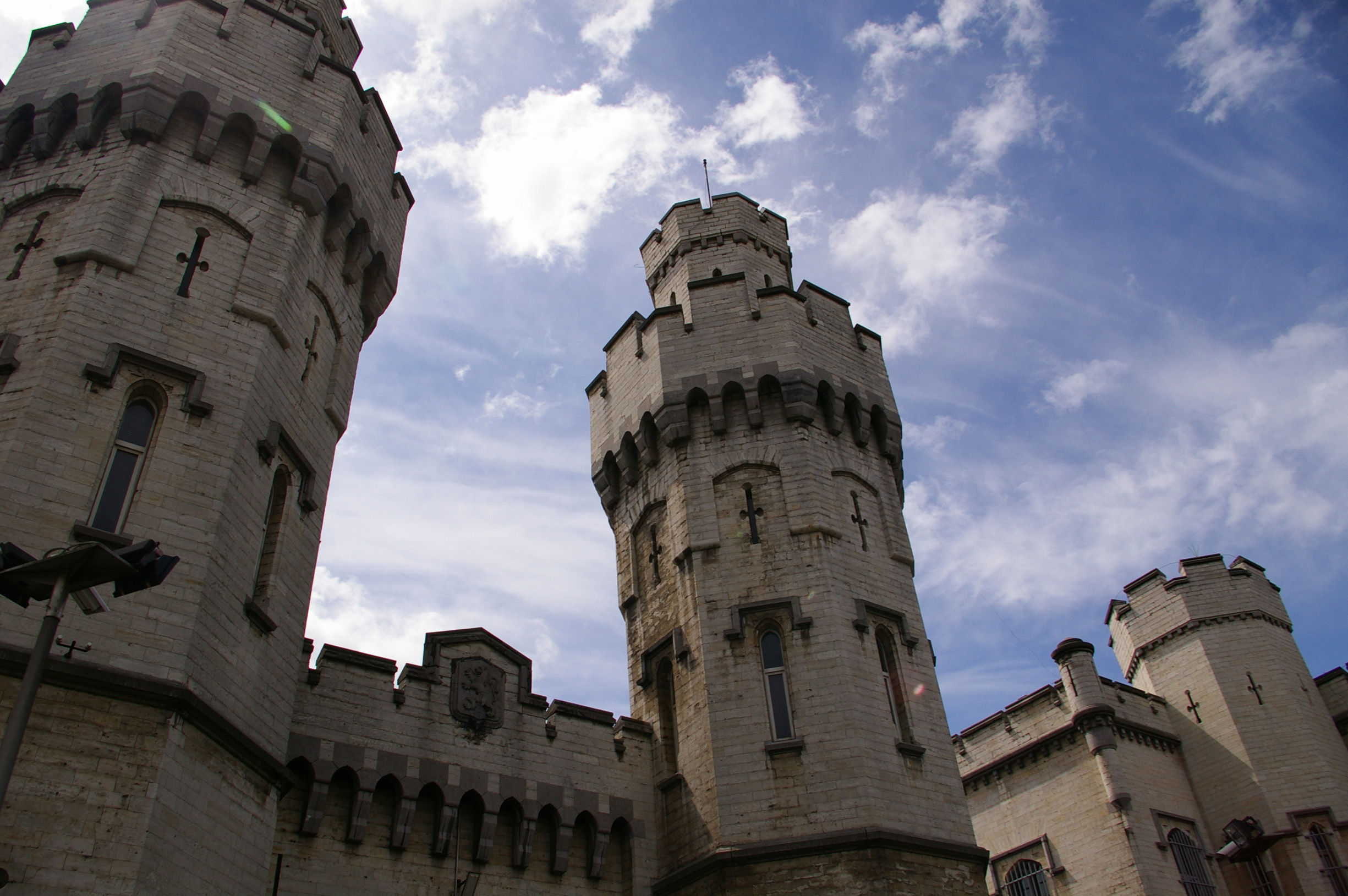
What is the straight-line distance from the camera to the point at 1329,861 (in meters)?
22.2

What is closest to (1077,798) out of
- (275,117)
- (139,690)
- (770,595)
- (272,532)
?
(770,595)

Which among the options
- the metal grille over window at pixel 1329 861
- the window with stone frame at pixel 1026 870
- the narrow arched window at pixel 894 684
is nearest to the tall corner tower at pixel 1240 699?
the metal grille over window at pixel 1329 861

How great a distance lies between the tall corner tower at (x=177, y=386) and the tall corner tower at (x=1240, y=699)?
21.0 metres

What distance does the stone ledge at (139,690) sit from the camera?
31.9 feet

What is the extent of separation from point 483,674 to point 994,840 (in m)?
15.7

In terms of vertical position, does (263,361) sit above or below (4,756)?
above

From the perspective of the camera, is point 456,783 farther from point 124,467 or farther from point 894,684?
point 894,684

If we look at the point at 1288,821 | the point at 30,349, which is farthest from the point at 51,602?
the point at 1288,821

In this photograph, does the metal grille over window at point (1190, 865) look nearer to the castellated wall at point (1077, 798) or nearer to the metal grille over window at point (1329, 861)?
the castellated wall at point (1077, 798)

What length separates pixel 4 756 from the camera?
23.4 feet

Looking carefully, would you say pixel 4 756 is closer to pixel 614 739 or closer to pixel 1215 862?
pixel 614 739

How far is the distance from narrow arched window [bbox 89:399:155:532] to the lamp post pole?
12.3 feet

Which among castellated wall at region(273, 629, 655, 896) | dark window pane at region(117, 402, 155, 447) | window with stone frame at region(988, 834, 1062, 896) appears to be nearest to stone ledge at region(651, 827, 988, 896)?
castellated wall at region(273, 629, 655, 896)

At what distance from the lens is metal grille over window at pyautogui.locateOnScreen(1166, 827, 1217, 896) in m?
22.2
